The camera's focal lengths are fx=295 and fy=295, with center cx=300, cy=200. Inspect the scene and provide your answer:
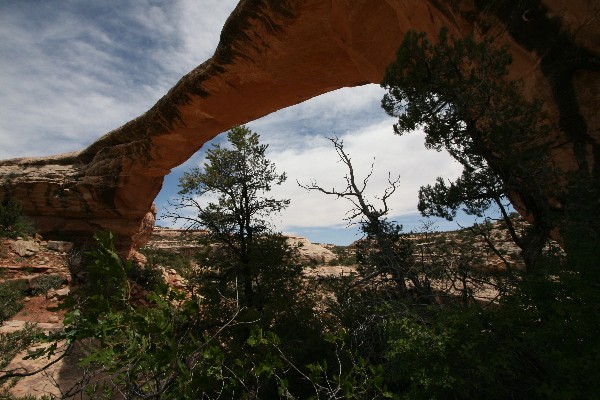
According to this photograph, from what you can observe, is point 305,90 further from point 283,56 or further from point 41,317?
point 41,317

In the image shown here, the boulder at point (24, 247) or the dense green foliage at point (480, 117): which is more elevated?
the dense green foliage at point (480, 117)

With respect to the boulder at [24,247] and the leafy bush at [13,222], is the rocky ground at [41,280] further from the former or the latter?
the leafy bush at [13,222]

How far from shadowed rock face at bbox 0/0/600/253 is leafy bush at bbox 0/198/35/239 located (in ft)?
2.10

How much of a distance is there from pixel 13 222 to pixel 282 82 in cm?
1729

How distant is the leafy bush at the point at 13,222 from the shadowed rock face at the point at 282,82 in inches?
25.2

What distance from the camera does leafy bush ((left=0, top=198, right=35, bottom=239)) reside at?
16.0 metres

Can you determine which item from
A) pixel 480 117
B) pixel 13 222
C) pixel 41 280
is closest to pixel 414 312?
pixel 480 117

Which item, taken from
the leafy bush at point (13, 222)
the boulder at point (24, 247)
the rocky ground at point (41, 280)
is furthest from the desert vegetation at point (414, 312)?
the leafy bush at point (13, 222)

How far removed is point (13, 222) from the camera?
1638 centimetres

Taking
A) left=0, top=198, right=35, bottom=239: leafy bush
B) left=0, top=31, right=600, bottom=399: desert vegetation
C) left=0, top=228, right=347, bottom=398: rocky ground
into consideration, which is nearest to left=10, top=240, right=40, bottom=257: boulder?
left=0, top=228, right=347, bottom=398: rocky ground

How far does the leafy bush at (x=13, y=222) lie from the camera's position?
52.4ft

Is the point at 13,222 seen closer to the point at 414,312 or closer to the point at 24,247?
the point at 24,247

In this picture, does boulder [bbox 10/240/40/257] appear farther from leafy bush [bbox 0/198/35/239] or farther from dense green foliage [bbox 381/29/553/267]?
dense green foliage [bbox 381/29/553/267]

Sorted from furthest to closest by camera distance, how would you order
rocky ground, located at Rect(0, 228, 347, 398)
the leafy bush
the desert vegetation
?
the leafy bush, rocky ground, located at Rect(0, 228, 347, 398), the desert vegetation
